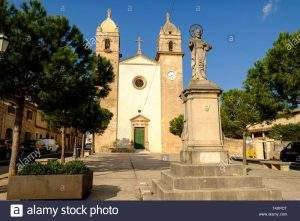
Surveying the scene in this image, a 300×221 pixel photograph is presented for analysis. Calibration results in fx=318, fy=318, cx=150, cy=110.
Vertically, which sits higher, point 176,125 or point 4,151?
point 176,125

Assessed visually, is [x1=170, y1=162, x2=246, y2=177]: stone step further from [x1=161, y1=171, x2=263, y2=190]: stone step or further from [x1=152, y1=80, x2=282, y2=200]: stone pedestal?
[x1=161, y1=171, x2=263, y2=190]: stone step

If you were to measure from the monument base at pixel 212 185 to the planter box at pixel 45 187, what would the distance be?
1928 mm

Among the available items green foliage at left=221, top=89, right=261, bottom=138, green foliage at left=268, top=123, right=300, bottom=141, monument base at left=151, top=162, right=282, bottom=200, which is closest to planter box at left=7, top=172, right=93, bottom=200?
monument base at left=151, top=162, right=282, bottom=200

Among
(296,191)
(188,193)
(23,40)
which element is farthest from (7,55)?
(296,191)

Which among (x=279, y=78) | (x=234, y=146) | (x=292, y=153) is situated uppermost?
(x=279, y=78)

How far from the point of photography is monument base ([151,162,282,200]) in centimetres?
698

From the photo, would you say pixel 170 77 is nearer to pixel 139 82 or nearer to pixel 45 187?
pixel 139 82

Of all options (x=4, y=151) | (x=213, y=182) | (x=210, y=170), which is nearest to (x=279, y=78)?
(x=210, y=170)

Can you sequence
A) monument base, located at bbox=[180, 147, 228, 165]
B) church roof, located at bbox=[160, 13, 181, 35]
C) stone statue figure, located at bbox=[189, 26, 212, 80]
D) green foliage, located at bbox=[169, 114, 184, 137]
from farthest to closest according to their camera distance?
church roof, located at bbox=[160, 13, 181, 35], green foliage, located at bbox=[169, 114, 184, 137], stone statue figure, located at bbox=[189, 26, 212, 80], monument base, located at bbox=[180, 147, 228, 165]

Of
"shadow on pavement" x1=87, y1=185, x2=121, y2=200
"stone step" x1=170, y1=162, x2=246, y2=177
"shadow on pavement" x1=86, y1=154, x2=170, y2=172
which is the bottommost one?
"shadow on pavement" x1=87, y1=185, x2=121, y2=200

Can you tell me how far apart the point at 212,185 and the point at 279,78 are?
8.69 m

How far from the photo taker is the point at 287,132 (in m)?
32.1

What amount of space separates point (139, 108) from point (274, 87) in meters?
23.4

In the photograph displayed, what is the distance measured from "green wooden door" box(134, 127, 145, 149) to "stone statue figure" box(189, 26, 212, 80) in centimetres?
2760
